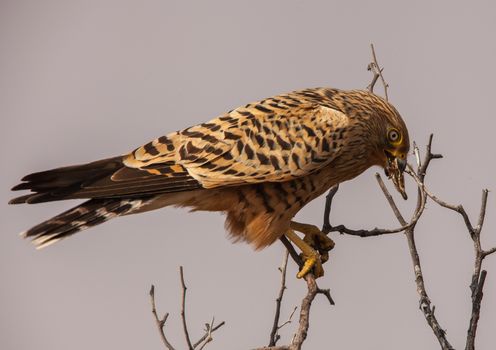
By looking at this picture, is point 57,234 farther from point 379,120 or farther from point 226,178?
point 379,120

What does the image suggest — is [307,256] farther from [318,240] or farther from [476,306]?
[476,306]

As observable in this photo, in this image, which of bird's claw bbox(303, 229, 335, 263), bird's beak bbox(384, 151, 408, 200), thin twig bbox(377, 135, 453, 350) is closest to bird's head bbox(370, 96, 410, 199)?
bird's beak bbox(384, 151, 408, 200)

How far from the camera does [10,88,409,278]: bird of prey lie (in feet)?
17.8

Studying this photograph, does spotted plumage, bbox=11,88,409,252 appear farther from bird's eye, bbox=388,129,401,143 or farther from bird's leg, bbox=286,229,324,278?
bird's leg, bbox=286,229,324,278

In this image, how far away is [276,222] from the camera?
5.73 m

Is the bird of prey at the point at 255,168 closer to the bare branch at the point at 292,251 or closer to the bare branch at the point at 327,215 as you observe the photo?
the bare branch at the point at 292,251

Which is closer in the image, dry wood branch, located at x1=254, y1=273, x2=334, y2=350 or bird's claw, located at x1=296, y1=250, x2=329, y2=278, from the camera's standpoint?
dry wood branch, located at x1=254, y1=273, x2=334, y2=350

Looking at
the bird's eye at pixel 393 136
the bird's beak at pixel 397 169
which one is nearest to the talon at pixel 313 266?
the bird's beak at pixel 397 169

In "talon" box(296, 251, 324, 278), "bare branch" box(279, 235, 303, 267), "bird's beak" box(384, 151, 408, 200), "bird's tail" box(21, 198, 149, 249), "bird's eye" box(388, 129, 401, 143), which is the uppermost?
"bird's tail" box(21, 198, 149, 249)

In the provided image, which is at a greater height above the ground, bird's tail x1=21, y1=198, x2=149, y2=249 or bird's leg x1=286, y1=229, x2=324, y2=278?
bird's tail x1=21, y1=198, x2=149, y2=249

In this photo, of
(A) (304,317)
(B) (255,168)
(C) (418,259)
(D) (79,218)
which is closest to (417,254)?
(C) (418,259)

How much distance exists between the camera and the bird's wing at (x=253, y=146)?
568 centimetres

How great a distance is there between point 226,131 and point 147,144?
598 mm

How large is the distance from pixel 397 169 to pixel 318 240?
32.5 inches
